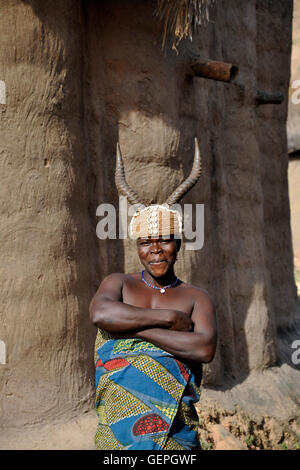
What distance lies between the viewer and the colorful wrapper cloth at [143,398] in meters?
2.79

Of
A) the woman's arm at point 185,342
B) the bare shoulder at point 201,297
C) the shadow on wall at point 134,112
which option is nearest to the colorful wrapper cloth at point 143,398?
the woman's arm at point 185,342

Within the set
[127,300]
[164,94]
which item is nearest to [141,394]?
[127,300]

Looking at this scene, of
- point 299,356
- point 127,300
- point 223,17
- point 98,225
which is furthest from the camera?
point 299,356

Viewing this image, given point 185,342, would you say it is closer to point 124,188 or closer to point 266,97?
point 124,188

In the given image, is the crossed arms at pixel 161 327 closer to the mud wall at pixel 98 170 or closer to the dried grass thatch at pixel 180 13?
the mud wall at pixel 98 170

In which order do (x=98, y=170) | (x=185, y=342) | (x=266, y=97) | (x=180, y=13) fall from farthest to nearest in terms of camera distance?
(x=266, y=97)
(x=98, y=170)
(x=180, y=13)
(x=185, y=342)

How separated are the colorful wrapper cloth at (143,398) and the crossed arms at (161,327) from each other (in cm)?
7

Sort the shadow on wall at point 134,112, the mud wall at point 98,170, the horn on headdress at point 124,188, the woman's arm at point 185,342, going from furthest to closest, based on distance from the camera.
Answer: the shadow on wall at point 134,112 < the mud wall at point 98,170 < the horn on headdress at point 124,188 < the woman's arm at point 185,342

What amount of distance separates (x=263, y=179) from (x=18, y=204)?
416 cm


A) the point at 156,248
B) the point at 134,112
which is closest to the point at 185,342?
the point at 156,248

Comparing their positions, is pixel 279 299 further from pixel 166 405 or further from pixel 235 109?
pixel 166 405

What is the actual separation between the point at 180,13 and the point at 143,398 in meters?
3.29

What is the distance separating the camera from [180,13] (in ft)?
15.4

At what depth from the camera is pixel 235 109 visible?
20.9ft
